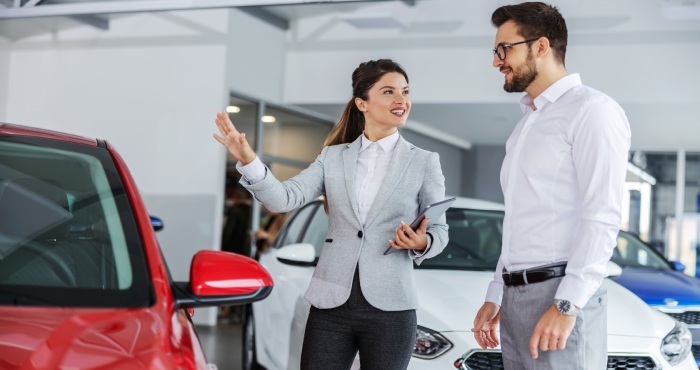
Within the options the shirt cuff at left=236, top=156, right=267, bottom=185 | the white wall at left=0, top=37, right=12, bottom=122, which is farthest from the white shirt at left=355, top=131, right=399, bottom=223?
the white wall at left=0, top=37, right=12, bottom=122

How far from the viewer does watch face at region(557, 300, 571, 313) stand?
1.99 metres

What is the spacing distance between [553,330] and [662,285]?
4.14 metres

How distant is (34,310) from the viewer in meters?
1.74

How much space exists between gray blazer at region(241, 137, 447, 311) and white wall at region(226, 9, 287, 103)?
7.18 meters

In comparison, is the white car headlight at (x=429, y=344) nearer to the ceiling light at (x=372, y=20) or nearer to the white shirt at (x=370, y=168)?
the white shirt at (x=370, y=168)

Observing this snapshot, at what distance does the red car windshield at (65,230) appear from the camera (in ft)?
6.06

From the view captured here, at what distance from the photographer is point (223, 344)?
26.1 ft

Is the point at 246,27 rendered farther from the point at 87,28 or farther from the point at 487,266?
the point at 487,266

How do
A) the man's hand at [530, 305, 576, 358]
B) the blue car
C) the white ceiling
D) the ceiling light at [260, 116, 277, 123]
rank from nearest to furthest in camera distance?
1. the man's hand at [530, 305, 576, 358]
2. the blue car
3. the white ceiling
4. the ceiling light at [260, 116, 277, 123]

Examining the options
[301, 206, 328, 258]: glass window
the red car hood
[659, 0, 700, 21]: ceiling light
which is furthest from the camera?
[659, 0, 700, 21]: ceiling light

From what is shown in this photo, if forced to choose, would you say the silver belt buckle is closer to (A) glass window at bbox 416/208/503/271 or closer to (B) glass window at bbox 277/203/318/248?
(A) glass window at bbox 416/208/503/271

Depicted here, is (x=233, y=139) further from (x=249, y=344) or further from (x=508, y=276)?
(x=249, y=344)

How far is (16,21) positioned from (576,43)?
19.3 ft

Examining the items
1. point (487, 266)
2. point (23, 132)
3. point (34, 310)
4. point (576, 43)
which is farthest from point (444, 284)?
point (576, 43)
